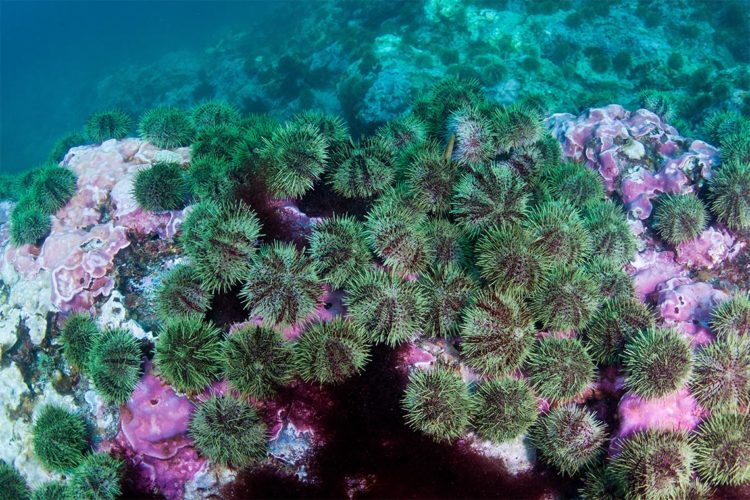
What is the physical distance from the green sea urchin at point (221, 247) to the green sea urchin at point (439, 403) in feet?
7.02

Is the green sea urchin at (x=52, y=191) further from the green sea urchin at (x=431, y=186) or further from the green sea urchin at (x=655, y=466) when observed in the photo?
the green sea urchin at (x=655, y=466)

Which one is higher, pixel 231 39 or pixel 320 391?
pixel 320 391

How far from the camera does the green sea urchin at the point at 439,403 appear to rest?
4.15 metres

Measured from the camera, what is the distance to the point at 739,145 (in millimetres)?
6379

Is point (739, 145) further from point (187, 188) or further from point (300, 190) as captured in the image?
point (187, 188)

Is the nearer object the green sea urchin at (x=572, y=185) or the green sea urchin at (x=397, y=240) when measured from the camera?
the green sea urchin at (x=397, y=240)

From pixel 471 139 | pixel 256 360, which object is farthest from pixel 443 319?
pixel 471 139

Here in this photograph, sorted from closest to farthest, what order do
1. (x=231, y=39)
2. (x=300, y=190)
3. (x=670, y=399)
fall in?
(x=670, y=399)
(x=300, y=190)
(x=231, y=39)

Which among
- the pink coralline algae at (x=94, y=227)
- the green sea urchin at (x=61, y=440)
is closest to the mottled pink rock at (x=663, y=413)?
the green sea urchin at (x=61, y=440)

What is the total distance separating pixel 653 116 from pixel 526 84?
33.5 feet

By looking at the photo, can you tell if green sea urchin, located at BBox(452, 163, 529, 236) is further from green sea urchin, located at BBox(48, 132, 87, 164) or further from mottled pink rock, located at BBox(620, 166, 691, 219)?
green sea urchin, located at BBox(48, 132, 87, 164)

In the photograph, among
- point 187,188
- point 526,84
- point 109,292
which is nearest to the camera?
point 109,292

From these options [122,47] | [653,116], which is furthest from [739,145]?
[122,47]

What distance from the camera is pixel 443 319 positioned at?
468 cm
